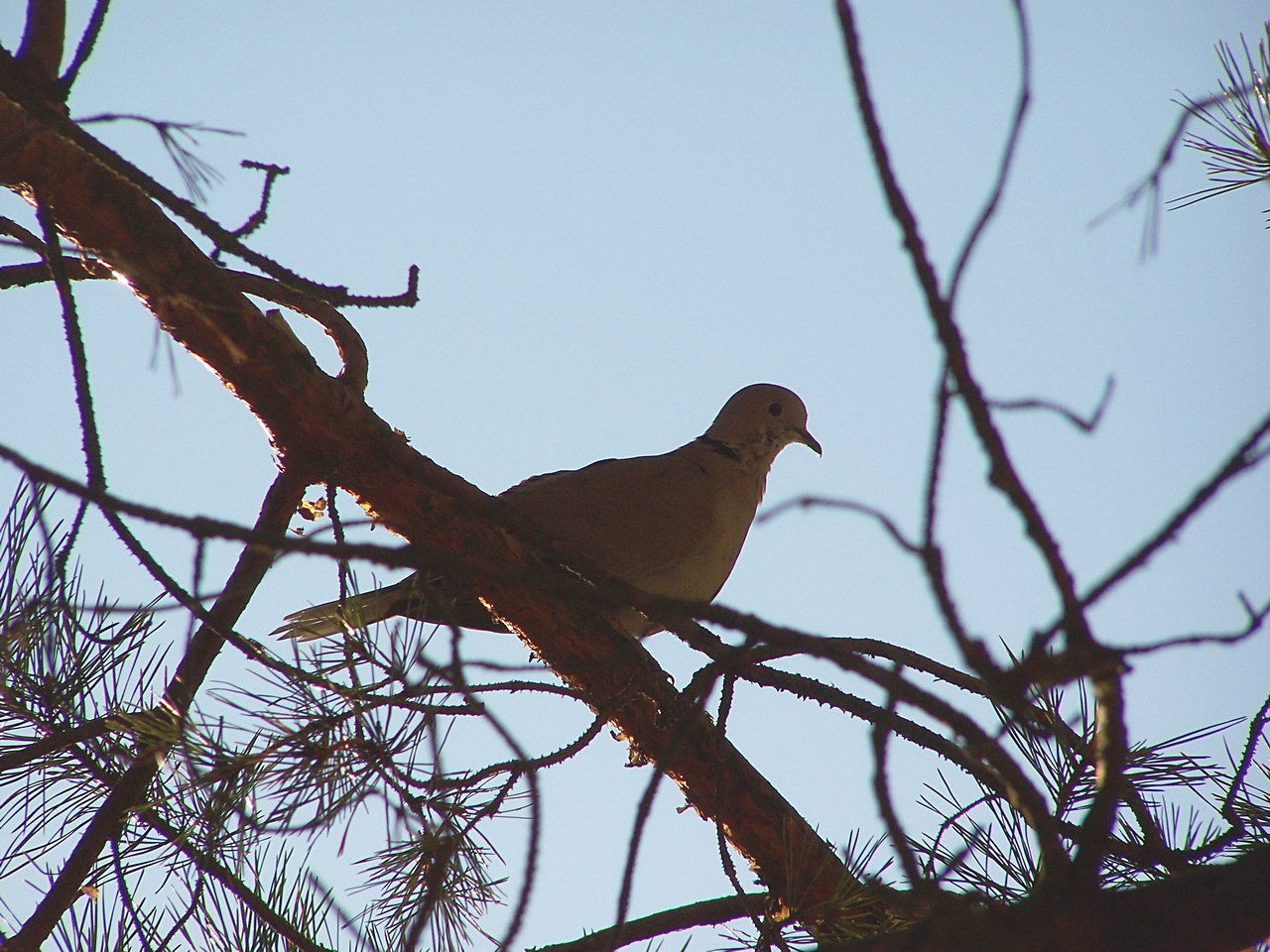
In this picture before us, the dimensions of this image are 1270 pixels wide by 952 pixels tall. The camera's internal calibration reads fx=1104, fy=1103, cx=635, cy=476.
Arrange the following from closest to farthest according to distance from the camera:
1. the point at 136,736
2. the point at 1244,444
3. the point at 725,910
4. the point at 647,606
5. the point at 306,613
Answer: the point at 1244,444, the point at 647,606, the point at 136,736, the point at 725,910, the point at 306,613

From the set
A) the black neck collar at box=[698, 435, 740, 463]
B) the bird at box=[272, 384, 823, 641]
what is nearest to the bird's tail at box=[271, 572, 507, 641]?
the bird at box=[272, 384, 823, 641]

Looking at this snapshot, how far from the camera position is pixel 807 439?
4109 mm

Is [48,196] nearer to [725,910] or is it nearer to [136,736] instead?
[136,736]

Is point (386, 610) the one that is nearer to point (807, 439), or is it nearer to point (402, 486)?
point (402, 486)

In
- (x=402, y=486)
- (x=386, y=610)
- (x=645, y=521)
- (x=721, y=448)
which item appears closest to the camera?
(x=402, y=486)

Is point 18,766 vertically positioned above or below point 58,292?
below

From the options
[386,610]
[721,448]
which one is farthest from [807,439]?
[386,610]

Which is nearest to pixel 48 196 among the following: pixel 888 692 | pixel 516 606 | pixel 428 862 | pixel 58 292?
pixel 58 292

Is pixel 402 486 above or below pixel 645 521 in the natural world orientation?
below

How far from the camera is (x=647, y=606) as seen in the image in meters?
1.11

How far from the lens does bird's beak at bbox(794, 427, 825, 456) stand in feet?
13.4

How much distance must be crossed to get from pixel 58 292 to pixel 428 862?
1059 mm

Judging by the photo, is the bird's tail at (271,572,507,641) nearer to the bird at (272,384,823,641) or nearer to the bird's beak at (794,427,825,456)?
the bird at (272,384,823,641)

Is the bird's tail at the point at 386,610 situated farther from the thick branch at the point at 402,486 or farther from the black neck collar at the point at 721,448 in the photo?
the black neck collar at the point at 721,448
